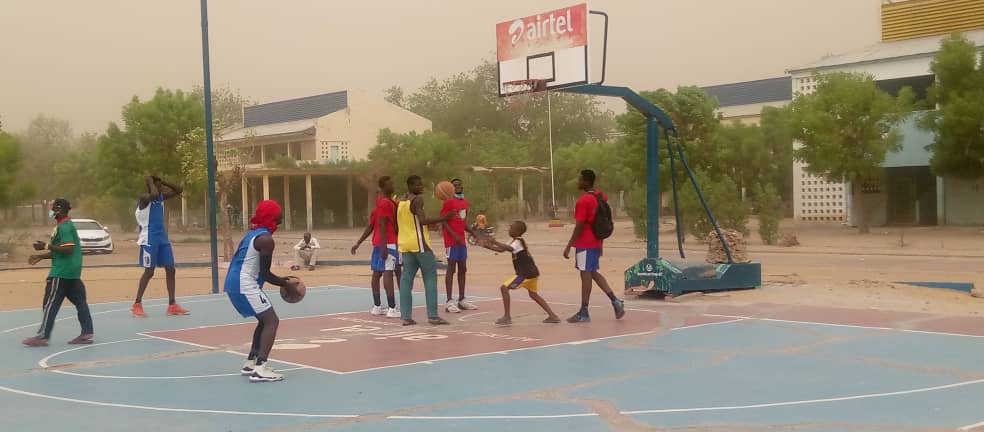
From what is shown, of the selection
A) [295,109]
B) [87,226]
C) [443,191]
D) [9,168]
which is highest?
[295,109]

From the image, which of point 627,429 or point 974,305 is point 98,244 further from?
point 627,429

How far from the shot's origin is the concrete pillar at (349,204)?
54.6 m

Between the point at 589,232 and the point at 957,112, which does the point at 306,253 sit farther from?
the point at 957,112

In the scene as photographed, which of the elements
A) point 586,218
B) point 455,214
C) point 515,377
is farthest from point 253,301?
point 586,218

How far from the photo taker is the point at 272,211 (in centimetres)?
866

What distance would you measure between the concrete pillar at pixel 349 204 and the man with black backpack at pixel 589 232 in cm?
4268

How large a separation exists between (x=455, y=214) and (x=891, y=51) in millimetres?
33697

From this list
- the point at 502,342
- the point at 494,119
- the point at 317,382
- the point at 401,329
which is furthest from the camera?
the point at 494,119

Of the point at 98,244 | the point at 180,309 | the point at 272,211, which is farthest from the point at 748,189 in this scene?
the point at 272,211

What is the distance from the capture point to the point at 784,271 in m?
21.2

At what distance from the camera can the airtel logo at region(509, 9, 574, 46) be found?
17000mm

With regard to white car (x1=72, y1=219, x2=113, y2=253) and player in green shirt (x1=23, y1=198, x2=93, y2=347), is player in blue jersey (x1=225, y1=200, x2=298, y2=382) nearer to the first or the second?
player in green shirt (x1=23, y1=198, x2=93, y2=347)

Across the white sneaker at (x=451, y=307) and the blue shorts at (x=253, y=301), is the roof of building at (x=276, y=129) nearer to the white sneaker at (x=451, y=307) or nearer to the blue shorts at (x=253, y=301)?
the white sneaker at (x=451, y=307)

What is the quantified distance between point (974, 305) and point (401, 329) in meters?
7.71
